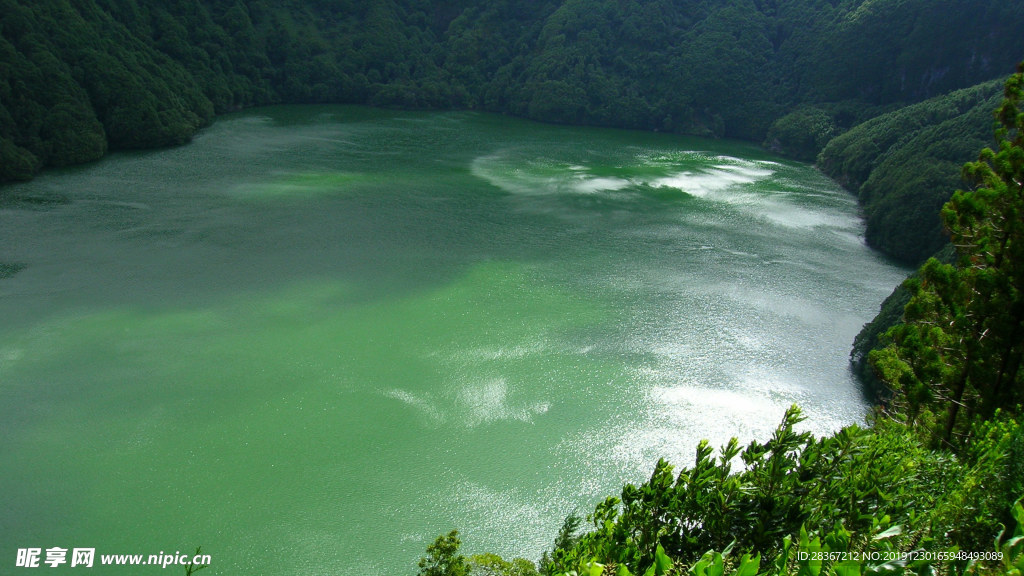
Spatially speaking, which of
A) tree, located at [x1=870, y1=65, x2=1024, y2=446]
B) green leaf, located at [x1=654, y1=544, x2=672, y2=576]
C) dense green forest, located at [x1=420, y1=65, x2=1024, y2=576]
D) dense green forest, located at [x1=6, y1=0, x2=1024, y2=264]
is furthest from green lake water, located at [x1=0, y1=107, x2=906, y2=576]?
green leaf, located at [x1=654, y1=544, x2=672, y2=576]

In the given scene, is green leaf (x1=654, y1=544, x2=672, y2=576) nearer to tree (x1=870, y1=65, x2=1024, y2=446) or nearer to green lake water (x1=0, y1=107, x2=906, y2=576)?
tree (x1=870, y1=65, x2=1024, y2=446)

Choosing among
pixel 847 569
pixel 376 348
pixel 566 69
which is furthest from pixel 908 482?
pixel 566 69

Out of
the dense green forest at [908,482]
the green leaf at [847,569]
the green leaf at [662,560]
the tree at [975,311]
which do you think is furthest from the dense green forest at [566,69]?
the green leaf at [662,560]

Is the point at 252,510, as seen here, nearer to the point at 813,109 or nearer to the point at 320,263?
the point at 320,263

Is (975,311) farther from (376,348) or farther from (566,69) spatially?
(566,69)

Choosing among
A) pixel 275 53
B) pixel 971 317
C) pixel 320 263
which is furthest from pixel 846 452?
pixel 275 53

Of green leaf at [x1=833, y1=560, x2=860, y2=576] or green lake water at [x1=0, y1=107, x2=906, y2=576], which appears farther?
green lake water at [x1=0, y1=107, x2=906, y2=576]

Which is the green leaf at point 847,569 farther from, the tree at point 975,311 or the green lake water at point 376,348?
the green lake water at point 376,348
